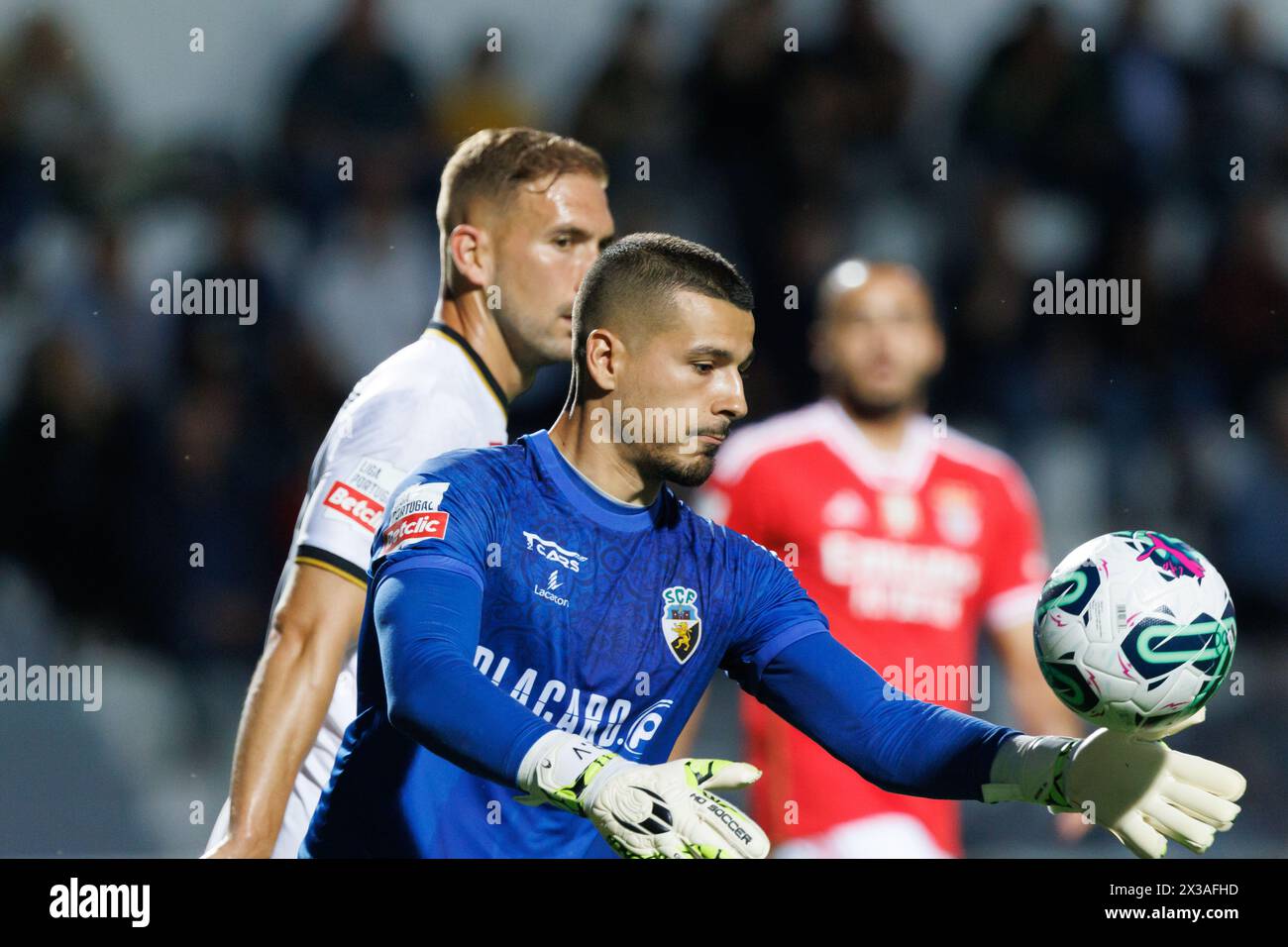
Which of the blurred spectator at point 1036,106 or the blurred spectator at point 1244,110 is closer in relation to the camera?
the blurred spectator at point 1036,106

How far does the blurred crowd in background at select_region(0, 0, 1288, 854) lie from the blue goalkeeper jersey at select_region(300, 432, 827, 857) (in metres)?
3.76

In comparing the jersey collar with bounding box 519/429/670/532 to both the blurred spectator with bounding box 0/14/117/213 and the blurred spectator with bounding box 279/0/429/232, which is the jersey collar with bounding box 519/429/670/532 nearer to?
the blurred spectator with bounding box 279/0/429/232

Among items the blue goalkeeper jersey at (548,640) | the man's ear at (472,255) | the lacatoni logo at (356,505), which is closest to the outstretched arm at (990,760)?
the blue goalkeeper jersey at (548,640)

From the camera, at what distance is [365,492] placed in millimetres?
4391

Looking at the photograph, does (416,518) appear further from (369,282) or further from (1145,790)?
(369,282)

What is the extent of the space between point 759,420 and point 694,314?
4073 mm

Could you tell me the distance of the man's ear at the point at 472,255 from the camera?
5.00m

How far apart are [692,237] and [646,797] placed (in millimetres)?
6033

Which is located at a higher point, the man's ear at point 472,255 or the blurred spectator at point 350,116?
the blurred spectator at point 350,116

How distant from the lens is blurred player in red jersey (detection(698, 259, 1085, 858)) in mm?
5523

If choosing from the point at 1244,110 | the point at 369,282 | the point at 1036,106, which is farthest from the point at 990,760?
the point at 1244,110

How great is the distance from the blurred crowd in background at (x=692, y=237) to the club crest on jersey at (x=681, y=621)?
3.91 metres

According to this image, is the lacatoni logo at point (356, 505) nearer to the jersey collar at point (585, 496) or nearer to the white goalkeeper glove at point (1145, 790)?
the jersey collar at point (585, 496)
